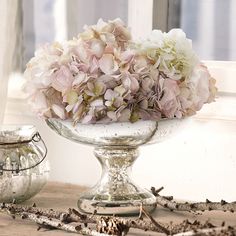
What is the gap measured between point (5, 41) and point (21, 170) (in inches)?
19.8

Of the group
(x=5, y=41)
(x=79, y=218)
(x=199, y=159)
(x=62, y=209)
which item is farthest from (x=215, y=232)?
(x=5, y=41)

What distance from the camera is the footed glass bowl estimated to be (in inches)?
53.1

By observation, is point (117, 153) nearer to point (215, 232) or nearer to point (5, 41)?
point (215, 232)

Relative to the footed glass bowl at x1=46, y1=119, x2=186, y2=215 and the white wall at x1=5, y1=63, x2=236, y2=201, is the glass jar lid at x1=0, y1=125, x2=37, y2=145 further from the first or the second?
the white wall at x1=5, y1=63, x2=236, y2=201

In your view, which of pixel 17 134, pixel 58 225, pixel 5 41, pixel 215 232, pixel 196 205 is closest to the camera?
pixel 215 232

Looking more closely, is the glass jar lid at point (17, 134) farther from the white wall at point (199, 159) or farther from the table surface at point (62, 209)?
the white wall at point (199, 159)

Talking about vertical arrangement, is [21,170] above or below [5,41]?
below

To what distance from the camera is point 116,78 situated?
50.6 inches

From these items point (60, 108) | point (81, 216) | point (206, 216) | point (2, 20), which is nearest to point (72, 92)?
point (60, 108)

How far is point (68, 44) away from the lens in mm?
1356

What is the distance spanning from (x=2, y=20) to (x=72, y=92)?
645mm

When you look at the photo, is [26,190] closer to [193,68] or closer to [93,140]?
[93,140]

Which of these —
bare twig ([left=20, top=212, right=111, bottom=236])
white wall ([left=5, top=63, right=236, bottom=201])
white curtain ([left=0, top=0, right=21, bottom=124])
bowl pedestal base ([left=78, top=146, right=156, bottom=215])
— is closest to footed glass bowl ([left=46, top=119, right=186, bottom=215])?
bowl pedestal base ([left=78, top=146, right=156, bottom=215])

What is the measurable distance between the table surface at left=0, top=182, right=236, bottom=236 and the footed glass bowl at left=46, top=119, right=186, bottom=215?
0.18ft
